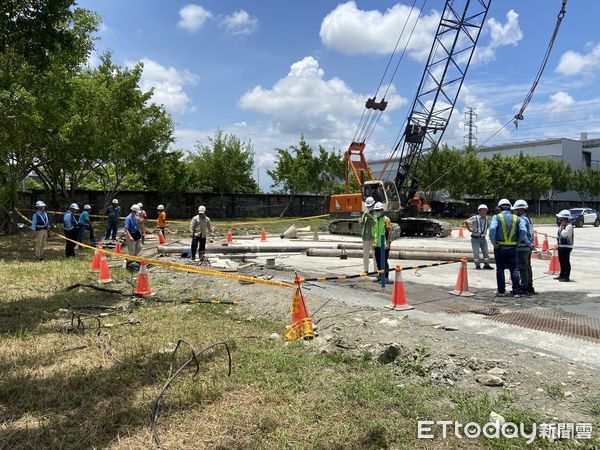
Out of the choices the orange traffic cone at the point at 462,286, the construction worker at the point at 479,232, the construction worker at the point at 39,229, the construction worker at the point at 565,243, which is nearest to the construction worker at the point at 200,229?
the construction worker at the point at 39,229

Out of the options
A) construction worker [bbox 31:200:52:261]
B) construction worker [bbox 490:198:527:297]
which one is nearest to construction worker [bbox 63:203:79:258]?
construction worker [bbox 31:200:52:261]

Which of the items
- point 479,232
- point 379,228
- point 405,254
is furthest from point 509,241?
point 405,254

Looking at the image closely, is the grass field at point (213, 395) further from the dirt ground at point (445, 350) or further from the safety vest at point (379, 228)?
the safety vest at point (379, 228)

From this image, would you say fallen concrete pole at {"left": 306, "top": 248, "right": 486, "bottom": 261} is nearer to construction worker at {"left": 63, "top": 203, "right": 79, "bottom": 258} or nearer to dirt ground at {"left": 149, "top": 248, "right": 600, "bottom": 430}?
dirt ground at {"left": 149, "top": 248, "right": 600, "bottom": 430}

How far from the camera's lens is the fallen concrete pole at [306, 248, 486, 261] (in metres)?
14.5

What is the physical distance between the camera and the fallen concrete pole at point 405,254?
47.7 feet

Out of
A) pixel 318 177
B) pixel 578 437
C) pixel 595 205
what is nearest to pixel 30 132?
pixel 578 437

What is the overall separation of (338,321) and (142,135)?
1061 inches

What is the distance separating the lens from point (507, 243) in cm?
938

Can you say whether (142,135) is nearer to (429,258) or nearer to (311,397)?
(429,258)

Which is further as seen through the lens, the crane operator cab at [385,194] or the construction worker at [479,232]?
the crane operator cab at [385,194]

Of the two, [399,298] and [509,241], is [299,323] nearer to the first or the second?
[399,298]

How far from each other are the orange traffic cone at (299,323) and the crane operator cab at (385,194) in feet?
57.0

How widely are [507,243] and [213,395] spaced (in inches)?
273
